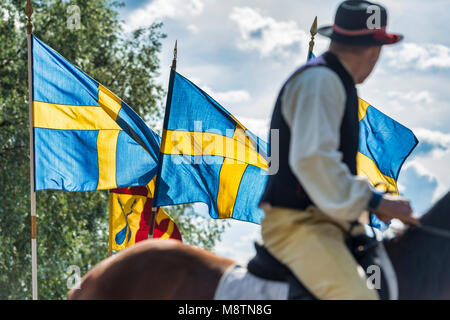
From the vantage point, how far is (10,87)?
1596 cm

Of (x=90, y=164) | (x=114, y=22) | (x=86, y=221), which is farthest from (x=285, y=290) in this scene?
(x=114, y=22)

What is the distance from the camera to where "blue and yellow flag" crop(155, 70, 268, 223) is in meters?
8.02

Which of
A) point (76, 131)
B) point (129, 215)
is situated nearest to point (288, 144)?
point (76, 131)

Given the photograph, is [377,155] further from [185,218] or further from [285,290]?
[185,218]

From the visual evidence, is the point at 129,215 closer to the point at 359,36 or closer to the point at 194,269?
the point at 194,269

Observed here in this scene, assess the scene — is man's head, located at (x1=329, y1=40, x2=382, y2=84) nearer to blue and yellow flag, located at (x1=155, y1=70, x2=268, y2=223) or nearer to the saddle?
the saddle

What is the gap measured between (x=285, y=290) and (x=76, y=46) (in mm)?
14066

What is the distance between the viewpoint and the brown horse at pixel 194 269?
343cm

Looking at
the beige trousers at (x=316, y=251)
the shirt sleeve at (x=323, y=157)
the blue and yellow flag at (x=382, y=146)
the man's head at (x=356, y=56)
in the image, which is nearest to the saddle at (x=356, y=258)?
the beige trousers at (x=316, y=251)

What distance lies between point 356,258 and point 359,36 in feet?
A: 3.43

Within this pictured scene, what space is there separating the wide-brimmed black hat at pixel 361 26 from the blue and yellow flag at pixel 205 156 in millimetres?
4602

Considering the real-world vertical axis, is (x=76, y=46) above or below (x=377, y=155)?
above

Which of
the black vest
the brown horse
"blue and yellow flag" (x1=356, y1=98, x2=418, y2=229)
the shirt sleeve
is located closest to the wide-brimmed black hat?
the black vest

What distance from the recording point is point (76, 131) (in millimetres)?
7613
